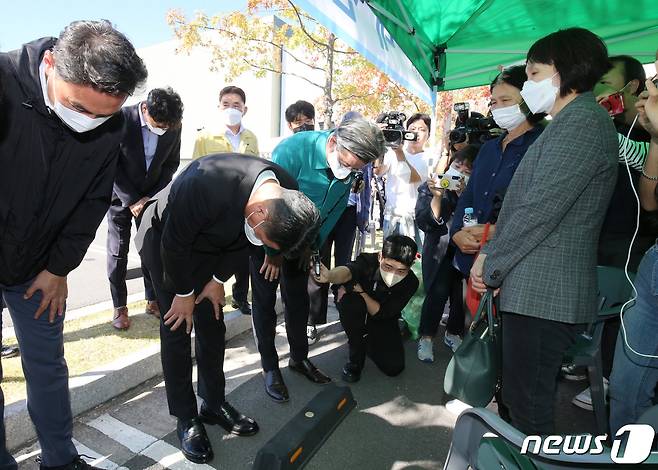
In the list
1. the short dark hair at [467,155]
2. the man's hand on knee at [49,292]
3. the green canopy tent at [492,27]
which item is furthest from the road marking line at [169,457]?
the green canopy tent at [492,27]

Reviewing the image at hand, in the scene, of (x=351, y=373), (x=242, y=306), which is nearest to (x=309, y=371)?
(x=351, y=373)

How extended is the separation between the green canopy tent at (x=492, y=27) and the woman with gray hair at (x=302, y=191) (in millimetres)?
1386

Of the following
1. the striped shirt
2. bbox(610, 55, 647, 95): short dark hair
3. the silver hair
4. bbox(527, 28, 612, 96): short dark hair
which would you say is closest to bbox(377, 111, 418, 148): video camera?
the silver hair

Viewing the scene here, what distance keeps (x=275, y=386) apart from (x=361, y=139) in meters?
1.53

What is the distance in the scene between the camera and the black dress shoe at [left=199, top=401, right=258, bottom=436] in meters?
2.19

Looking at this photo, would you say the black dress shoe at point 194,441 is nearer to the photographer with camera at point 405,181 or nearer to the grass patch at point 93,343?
the grass patch at point 93,343

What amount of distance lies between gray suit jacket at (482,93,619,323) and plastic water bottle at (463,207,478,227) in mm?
727

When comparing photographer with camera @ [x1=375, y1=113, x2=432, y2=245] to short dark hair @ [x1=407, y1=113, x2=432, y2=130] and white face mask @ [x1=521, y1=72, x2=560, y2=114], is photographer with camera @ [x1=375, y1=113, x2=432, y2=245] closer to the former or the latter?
short dark hair @ [x1=407, y1=113, x2=432, y2=130]

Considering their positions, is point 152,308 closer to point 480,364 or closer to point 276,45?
point 480,364

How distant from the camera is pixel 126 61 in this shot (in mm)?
1309

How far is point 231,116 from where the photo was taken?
3.69 m

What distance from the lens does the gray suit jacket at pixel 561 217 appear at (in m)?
1.44

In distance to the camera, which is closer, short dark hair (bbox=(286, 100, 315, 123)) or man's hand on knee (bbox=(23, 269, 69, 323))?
man's hand on knee (bbox=(23, 269, 69, 323))

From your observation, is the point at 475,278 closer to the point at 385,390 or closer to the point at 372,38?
the point at 385,390
